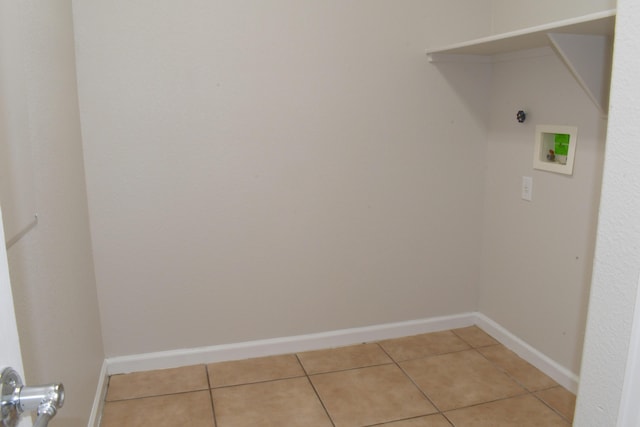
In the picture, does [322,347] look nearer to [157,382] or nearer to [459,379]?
[459,379]

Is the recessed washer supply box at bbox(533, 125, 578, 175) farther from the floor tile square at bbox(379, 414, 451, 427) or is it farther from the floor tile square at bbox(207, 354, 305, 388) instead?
the floor tile square at bbox(207, 354, 305, 388)

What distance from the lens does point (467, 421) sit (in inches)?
76.1

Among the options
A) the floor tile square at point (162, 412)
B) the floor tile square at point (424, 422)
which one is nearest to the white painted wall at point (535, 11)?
the floor tile square at point (424, 422)

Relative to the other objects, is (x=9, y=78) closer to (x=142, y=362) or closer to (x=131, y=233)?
(x=131, y=233)

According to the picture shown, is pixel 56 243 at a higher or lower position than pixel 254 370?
higher

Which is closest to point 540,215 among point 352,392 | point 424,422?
point 424,422

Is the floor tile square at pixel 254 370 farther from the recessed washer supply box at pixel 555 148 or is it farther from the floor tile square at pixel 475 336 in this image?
the recessed washer supply box at pixel 555 148

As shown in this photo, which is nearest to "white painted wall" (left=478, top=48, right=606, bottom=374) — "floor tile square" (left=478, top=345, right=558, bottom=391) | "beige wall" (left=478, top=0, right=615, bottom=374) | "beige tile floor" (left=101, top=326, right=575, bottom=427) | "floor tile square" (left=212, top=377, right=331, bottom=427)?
"beige wall" (left=478, top=0, right=615, bottom=374)

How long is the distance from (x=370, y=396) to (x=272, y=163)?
1159mm

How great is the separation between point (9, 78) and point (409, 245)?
2.00 metres

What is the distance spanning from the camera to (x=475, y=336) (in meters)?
2.65

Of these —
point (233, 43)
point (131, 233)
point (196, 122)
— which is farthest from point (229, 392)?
point (233, 43)

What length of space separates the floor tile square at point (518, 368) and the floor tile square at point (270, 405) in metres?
0.96

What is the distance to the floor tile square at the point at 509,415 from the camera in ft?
6.30
